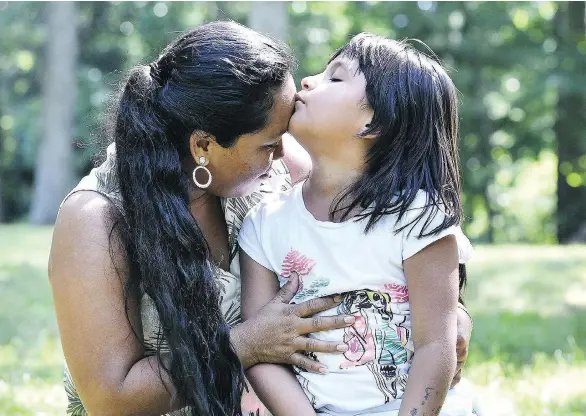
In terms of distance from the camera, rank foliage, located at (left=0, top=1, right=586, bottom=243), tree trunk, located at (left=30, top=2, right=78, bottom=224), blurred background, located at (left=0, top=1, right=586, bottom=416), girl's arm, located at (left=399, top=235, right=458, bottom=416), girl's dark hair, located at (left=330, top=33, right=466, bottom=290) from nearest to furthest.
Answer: girl's arm, located at (left=399, top=235, right=458, bottom=416) < girl's dark hair, located at (left=330, top=33, right=466, bottom=290) < blurred background, located at (left=0, top=1, right=586, bottom=416) < foliage, located at (left=0, top=1, right=586, bottom=243) < tree trunk, located at (left=30, top=2, right=78, bottom=224)

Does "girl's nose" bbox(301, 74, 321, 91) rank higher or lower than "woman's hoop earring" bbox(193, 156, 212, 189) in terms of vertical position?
higher

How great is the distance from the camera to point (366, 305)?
7.82 feet

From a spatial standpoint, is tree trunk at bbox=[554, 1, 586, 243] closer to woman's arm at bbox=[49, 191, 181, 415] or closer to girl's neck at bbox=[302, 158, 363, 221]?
girl's neck at bbox=[302, 158, 363, 221]

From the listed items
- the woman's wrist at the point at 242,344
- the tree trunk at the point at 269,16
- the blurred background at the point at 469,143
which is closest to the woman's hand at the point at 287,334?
the woman's wrist at the point at 242,344

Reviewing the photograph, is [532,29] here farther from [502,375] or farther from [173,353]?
[173,353]

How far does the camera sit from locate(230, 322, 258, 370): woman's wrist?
2379mm

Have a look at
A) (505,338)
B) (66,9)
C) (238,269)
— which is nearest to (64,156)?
(66,9)

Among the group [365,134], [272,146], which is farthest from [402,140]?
[272,146]

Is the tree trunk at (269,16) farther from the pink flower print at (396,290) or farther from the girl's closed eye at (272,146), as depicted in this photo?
the pink flower print at (396,290)

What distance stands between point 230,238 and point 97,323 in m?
0.59

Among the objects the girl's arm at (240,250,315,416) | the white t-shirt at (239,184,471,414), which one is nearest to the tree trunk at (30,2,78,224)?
the girl's arm at (240,250,315,416)

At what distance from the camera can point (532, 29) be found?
17.8 m

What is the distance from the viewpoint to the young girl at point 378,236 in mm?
2314

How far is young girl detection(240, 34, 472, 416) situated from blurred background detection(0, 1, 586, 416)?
75 centimetres
